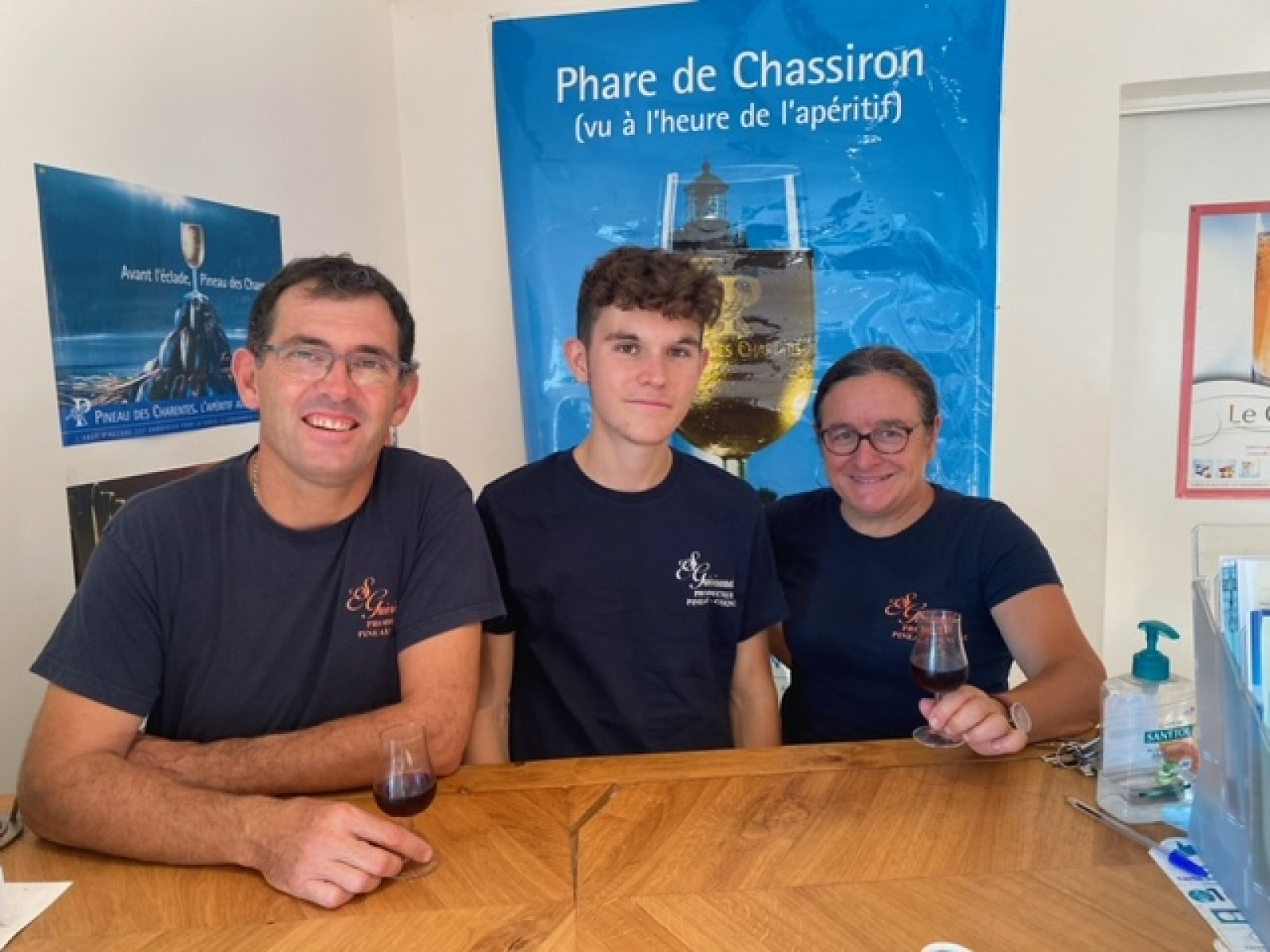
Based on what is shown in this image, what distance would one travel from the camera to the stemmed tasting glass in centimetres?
111

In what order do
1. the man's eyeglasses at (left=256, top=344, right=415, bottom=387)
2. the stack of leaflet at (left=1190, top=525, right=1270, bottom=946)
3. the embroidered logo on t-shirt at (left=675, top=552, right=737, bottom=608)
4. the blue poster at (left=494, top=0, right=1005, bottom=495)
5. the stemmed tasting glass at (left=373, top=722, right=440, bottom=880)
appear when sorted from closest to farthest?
the stack of leaflet at (left=1190, top=525, right=1270, bottom=946) < the stemmed tasting glass at (left=373, top=722, right=440, bottom=880) < the man's eyeglasses at (left=256, top=344, right=415, bottom=387) < the embroidered logo on t-shirt at (left=675, top=552, right=737, bottom=608) < the blue poster at (left=494, top=0, right=1005, bottom=495)

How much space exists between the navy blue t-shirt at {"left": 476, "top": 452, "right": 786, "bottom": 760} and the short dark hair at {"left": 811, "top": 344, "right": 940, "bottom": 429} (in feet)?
1.52

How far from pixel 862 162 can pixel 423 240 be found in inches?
59.4

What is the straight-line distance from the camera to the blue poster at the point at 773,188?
9.06 feet

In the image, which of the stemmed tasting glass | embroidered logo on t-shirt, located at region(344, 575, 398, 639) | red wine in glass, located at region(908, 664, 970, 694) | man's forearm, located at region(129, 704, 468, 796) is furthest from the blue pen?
embroidered logo on t-shirt, located at region(344, 575, 398, 639)

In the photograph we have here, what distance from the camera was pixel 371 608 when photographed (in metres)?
1.56

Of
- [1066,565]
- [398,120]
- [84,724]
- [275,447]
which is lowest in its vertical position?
[1066,565]

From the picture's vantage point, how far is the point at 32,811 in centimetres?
121

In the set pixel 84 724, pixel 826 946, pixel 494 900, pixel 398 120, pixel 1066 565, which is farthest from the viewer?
pixel 398 120

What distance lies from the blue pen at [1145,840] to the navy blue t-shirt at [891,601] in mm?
632

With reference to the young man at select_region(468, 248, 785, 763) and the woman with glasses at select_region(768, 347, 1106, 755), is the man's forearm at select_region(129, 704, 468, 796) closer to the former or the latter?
the young man at select_region(468, 248, 785, 763)

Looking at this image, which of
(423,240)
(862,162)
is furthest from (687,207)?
(423,240)

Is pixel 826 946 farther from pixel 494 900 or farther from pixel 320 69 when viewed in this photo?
pixel 320 69

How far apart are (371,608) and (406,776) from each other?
501mm
